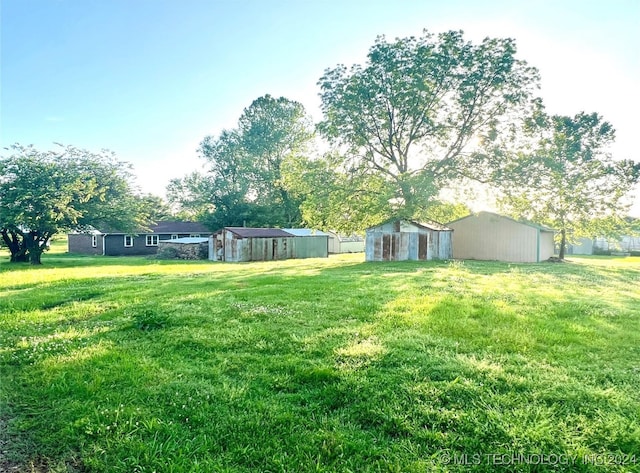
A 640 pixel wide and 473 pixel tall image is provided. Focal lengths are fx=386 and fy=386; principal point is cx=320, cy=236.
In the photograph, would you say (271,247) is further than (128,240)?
No

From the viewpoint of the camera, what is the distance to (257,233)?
1154 inches

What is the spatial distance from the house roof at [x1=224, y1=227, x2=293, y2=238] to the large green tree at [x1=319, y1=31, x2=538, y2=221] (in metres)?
8.74

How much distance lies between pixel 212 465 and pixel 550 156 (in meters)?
24.4

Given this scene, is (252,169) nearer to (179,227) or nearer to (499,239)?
(179,227)

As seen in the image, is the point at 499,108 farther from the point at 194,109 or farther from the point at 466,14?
the point at 194,109

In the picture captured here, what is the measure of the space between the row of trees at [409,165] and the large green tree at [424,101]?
6cm

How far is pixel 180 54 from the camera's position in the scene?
12.2 meters

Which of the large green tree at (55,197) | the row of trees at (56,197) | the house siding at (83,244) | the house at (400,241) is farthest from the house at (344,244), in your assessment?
the house siding at (83,244)

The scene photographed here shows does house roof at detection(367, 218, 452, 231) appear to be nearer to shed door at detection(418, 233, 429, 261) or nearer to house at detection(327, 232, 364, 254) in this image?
shed door at detection(418, 233, 429, 261)

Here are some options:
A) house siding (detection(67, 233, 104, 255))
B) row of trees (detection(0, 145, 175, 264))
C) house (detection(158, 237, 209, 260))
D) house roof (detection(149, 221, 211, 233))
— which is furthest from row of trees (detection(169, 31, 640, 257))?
house siding (detection(67, 233, 104, 255))

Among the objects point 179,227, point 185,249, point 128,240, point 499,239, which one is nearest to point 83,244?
point 128,240

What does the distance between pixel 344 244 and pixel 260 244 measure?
50.1 feet

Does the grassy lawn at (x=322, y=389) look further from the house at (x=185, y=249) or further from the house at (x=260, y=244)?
the house at (x=185, y=249)

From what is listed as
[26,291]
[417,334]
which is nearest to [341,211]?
[26,291]
